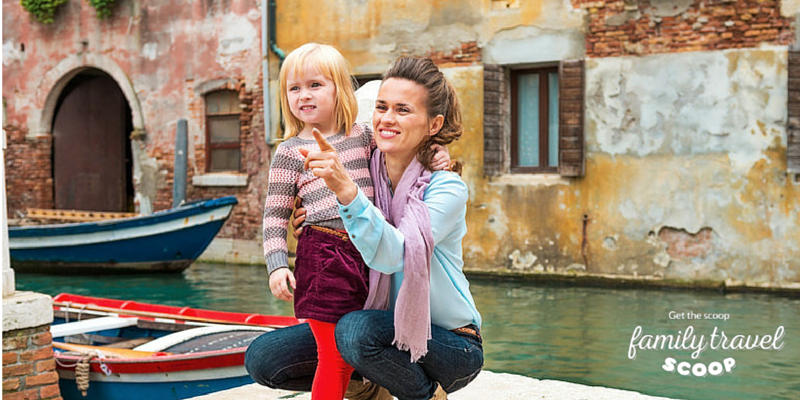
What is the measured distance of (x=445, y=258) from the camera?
8.88 feet

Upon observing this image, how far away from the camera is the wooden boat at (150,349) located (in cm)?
540

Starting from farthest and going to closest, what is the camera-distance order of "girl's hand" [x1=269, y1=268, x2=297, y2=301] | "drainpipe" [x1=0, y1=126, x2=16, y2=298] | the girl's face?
1. "drainpipe" [x1=0, y1=126, x2=16, y2=298]
2. the girl's face
3. "girl's hand" [x1=269, y1=268, x2=297, y2=301]

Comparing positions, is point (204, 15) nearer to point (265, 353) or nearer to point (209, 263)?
point (209, 263)

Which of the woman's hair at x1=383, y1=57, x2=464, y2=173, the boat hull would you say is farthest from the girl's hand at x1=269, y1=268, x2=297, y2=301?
the boat hull

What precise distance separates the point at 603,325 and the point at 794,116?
3590 mm

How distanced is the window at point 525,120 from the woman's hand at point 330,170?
9632 millimetres

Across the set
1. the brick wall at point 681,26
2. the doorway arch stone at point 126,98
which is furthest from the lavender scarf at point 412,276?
the doorway arch stone at point 126,98

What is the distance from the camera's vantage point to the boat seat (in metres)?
6.29

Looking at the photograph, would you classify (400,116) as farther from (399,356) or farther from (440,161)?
(399,356)

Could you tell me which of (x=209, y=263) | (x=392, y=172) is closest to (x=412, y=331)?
(x=392, y=172)

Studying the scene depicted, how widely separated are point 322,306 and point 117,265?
11617 millimetres

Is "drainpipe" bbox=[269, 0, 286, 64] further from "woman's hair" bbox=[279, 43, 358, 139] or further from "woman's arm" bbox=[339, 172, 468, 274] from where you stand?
"woman's arm" bbox=[339, 172, 468, 274]

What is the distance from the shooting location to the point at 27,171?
16.9m

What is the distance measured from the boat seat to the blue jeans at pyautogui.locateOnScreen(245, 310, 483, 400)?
3802 millimetres
